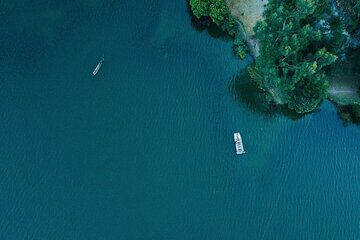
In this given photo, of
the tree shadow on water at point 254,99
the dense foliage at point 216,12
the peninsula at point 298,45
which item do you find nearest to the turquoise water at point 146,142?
the tree shadow on water at point 254,99

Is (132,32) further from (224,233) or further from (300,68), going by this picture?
(224,233)

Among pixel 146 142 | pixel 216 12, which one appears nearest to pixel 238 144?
pixel 146 142

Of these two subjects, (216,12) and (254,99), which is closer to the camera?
(216,12)

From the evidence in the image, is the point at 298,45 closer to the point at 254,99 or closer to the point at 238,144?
the point at 254,99

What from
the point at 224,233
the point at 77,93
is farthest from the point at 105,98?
the point at 224,233

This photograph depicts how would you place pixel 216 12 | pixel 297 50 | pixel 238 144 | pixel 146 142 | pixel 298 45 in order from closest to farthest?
pixel 298 45 → pixel 297 50 → pixel 146 142 → pixel 238 144 → pixel 216 12

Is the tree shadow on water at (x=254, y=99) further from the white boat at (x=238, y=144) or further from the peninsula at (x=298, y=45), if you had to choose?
the white boat at (x=238, y=144)
